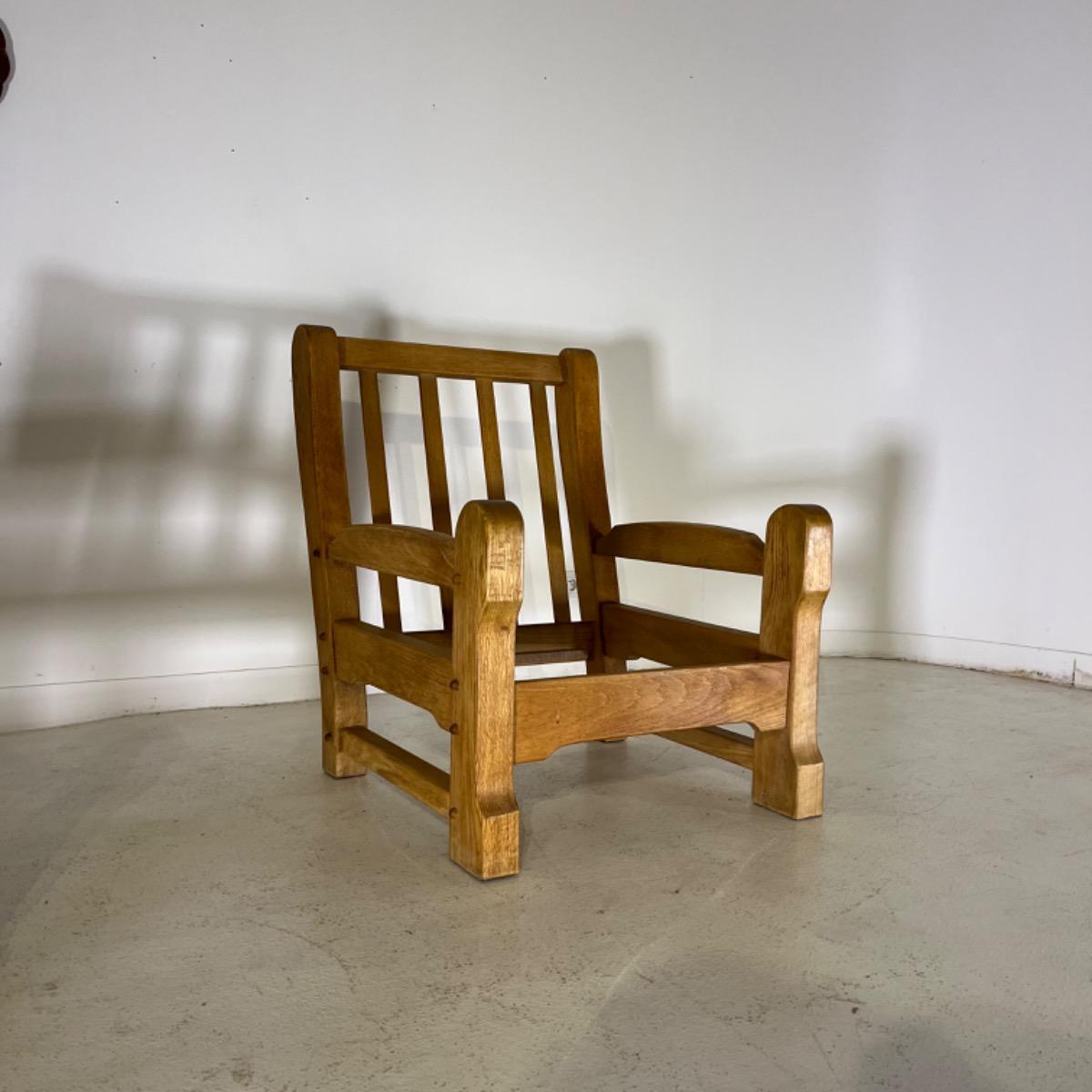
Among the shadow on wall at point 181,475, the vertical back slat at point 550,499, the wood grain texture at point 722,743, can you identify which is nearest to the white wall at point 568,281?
the shadow on wall at point 181,475

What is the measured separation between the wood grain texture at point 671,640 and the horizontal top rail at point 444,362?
1.52 feet

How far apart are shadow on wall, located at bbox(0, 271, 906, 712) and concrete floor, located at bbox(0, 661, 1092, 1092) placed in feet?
1.20

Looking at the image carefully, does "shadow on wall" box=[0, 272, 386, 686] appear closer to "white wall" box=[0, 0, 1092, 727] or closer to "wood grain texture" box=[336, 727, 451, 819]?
"white wall" box=[0, 0, 1092, 727]

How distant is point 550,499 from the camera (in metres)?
2.05

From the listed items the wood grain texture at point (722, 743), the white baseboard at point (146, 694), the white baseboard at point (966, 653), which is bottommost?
the white baseboard at point (966, 653)

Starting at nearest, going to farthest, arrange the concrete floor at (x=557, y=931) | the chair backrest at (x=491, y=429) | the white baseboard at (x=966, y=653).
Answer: the concrete floor at (x=557, y=931), the chair backrest at (x=491, y=429), the white baseboard at (x=966, y=653)

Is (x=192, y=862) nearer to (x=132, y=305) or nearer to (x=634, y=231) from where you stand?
(x=132, y=305)

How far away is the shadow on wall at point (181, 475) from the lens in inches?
83.4

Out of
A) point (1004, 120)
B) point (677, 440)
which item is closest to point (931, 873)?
point (677, 440)

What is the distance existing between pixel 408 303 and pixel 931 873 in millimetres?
1689

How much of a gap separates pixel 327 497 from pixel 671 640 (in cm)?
63

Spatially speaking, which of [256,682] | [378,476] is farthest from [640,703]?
[256,682]

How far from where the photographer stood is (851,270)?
293 cm

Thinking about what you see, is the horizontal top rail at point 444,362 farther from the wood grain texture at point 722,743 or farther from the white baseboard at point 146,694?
the white baseboard at point 146,694
